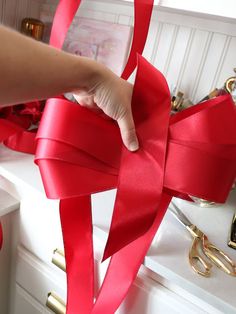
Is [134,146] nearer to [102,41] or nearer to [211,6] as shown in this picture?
[211,6]

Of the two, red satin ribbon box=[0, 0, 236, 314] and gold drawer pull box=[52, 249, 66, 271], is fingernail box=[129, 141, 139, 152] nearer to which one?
red satin ribbon box=[0, 0, 236, 314]

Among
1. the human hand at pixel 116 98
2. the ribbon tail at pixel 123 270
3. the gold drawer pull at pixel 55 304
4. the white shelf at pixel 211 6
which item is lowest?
the gold drawer pull at pixel 55 304

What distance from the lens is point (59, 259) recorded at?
543mm

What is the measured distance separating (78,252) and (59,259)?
104mm

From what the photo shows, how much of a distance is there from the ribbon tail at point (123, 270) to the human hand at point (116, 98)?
0.35 ft

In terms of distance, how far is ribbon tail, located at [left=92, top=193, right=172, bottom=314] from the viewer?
1.36 feet

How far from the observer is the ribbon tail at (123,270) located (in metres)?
0.42

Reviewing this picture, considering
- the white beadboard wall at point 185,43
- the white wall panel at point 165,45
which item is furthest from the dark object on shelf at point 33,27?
the white wall panel at point 165,45

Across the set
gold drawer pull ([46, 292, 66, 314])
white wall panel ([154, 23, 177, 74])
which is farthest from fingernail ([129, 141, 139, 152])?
white wall panel ([154, 23, 177, 74])

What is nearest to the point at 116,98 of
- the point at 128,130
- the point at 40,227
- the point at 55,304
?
the point at 128,130

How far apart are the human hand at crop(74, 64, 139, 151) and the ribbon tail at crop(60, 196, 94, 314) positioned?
125 millimetres

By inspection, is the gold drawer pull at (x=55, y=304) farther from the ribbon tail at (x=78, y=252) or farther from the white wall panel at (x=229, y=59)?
the white wall panel at (x=229, y=59)

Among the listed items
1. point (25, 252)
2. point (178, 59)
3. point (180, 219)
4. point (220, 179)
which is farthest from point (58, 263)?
point (178, 59)

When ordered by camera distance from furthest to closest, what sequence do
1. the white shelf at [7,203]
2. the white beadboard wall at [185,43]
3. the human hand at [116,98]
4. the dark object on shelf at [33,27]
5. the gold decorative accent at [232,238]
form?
the dark object on shelf at [33,27], the white beadboard wall at [185,43], the white shelf at [7,203], the gold decorative accent at [232,238], the human hand at [116,98]
